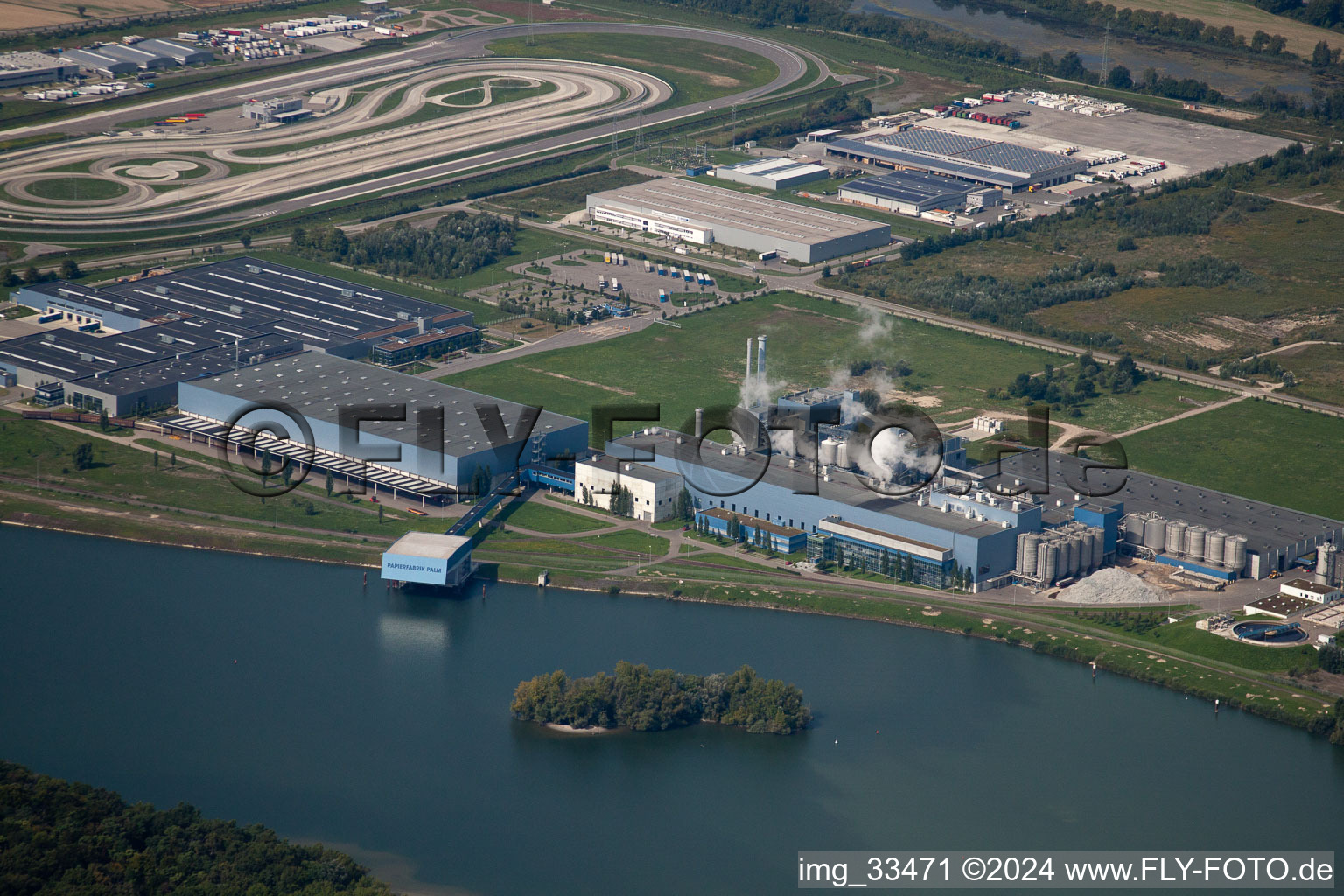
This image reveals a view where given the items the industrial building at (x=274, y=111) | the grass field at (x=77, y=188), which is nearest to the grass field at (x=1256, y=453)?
the grass field at (x=77, y=188)

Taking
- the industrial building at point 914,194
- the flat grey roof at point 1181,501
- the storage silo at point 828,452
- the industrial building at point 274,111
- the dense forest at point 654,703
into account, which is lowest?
the dense forest at point 654,703

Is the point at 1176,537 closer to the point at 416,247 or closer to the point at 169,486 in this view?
the point at 169,486

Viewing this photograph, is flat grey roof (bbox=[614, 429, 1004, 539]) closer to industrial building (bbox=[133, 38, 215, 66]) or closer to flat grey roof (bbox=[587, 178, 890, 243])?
flat grey roof (bbox=[587, 178, 890, 243])

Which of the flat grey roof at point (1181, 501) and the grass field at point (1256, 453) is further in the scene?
the grass field at point (1256, 453)

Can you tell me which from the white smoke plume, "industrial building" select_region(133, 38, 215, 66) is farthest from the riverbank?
"industrial building" select_region(133, 38, 215, 66)

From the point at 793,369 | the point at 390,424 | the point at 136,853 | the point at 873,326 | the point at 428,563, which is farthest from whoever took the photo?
the point at 873,326

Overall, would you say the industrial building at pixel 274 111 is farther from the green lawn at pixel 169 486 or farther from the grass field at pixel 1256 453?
the grass field at pixel 1256 453

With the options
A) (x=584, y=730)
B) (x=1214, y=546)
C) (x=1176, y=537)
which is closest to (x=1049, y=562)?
(x=1176, y=537)

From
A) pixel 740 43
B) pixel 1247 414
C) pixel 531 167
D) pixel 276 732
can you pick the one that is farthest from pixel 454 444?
pixel 740 43
